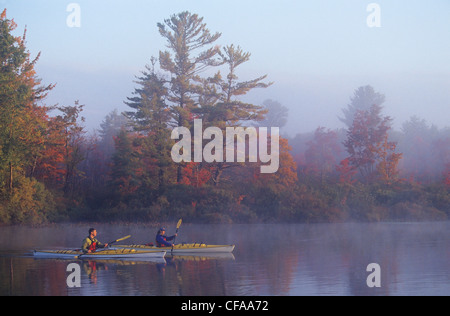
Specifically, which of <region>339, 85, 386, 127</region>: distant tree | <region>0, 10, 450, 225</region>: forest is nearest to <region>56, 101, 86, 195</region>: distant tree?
<region>0, 10, 450, 225</region>: forest

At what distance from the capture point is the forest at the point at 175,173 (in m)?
39.9

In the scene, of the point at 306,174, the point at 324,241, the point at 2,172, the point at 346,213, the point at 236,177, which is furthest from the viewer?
Result: the point at 306,174

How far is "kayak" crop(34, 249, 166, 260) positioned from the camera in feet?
74.6

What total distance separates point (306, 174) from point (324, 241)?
23.1 meters

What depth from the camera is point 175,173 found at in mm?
48156

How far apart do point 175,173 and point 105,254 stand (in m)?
25.1

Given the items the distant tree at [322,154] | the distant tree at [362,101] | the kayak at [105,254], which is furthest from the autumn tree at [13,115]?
the distant tree at [362,101]

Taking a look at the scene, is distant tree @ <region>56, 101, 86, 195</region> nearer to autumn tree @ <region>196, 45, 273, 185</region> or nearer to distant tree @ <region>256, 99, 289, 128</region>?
autumn tree @ <region>196, 45, 273, 185</region>

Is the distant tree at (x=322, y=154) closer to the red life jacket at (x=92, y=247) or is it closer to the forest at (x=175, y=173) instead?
the forest at (x=175, y=173)

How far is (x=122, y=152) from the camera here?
4631 centimetres

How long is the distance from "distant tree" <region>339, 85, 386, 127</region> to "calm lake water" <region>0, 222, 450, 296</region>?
6888cm

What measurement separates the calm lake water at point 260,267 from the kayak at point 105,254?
34 centimetres
